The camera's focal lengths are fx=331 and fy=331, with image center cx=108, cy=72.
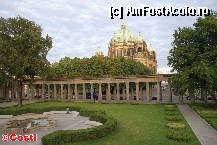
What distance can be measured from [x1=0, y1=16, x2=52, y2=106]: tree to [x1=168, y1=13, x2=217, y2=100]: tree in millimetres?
23935

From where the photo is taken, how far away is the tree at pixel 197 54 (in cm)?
4947

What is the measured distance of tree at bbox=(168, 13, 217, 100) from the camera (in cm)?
4947

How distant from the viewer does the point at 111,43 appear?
144 m

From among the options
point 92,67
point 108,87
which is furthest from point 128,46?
point 108,87

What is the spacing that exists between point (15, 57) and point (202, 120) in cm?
3383

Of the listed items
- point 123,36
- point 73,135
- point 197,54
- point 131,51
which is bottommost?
point 73,135

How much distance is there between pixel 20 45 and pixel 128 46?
8434 cm

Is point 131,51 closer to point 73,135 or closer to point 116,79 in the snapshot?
point 116,79

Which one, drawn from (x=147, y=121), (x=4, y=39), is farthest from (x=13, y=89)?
(x=147, y=121)

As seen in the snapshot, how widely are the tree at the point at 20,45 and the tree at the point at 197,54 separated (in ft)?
78.5

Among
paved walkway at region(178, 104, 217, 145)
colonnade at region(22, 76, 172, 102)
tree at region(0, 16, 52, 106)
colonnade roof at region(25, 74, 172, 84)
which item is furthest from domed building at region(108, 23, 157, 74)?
paved walkway at region(178, 104, 217, 145)

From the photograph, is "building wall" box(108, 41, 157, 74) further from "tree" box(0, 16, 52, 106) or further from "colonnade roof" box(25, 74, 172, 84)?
"tree" box(0, 16, 52, 106)

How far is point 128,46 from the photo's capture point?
5477 inches

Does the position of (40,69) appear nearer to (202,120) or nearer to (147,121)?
(147,121)
